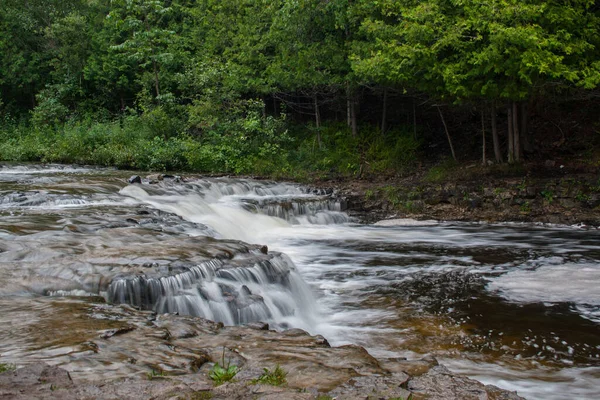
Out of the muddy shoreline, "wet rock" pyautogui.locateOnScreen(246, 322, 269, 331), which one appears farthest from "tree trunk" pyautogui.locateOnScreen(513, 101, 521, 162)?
"wet rock" pyautogui.locateOnScreen(246, 322, 269, 331)

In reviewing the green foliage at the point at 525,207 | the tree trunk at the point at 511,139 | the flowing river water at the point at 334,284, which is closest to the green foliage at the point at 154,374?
the flowing river water at the point at 334,284

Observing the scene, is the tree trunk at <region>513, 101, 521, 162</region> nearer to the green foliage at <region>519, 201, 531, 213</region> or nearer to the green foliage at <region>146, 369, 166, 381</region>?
the green foliage at <region>519, 201, 531, 213</region>

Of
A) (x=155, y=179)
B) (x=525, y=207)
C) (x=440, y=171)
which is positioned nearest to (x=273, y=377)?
(x=525, y=207)

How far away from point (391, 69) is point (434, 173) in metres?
4.27

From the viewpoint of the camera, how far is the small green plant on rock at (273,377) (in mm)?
3648

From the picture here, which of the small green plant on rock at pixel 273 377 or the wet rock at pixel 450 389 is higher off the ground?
the small green plant on rock at pixel 273 377

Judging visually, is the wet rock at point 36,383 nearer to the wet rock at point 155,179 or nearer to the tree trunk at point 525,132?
the wet rock at point 155,179

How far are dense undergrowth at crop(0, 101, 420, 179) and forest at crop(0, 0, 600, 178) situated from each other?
0.21ft

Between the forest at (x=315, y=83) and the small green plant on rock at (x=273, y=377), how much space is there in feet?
35.2

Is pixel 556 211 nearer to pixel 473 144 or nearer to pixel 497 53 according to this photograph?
pixel 497 53

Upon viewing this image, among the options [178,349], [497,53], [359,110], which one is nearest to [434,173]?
[497,53]

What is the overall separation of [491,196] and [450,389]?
12.0 m

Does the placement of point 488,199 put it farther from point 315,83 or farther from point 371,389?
point 371,389

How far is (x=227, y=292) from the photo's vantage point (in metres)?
6.60
